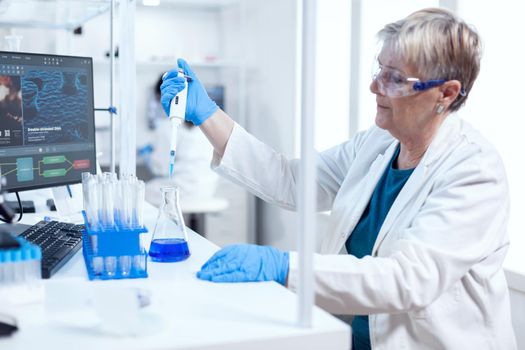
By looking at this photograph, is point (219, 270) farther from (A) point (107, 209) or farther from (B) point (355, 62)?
(B) point (355, 62)

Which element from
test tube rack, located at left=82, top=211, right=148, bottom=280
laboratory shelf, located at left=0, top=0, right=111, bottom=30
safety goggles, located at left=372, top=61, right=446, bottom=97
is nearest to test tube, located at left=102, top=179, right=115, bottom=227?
test tube rack, located at left=82, top=211, right=148, bottom=280

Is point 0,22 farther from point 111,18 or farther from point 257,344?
point 257,344

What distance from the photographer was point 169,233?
53.1 inches

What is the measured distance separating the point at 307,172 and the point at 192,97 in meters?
0.86

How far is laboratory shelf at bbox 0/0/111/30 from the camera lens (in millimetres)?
2092

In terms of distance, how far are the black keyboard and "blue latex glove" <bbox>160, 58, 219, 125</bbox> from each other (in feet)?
1.33

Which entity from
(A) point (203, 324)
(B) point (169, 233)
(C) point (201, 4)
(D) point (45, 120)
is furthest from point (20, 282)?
(C) point (201, 4)

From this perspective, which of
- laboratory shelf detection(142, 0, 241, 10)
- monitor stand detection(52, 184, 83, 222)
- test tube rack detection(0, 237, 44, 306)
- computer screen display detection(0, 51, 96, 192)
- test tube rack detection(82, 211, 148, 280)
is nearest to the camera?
test tube rack detection(0, 237, 44, 306)

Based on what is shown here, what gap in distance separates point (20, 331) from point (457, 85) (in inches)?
44.0

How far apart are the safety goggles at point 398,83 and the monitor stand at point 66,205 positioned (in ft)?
2.95

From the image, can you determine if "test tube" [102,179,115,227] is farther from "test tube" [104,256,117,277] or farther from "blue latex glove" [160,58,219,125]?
"blue latex glove" [160,58,219,125]

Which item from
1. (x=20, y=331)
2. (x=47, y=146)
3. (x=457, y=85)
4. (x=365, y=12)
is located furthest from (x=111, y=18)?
(x=365, y=12)

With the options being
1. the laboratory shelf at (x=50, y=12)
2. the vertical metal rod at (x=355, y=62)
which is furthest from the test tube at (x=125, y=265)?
the vertical metal rod at (x=355, y=62)

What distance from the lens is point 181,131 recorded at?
4.10m
